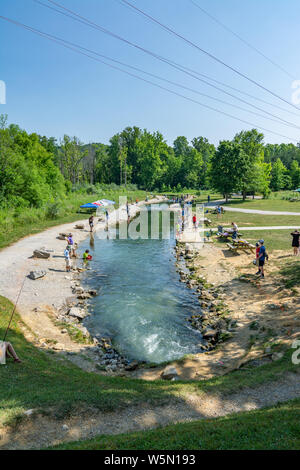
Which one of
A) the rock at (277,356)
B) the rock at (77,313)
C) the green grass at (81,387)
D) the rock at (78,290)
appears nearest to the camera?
the green grass at (81,387)

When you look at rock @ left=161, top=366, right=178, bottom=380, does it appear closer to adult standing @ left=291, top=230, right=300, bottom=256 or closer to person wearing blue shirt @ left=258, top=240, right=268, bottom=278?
person wearing blue shirt @ left=258, top=240, right=268, bottom=278

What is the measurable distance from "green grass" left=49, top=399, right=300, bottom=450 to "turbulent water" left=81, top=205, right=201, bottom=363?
527cm

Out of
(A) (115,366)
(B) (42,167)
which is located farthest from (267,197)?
(A) (115,366)

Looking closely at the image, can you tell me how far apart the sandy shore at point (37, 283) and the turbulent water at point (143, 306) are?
1.76 m

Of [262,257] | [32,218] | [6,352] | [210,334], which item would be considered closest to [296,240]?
[262,257]

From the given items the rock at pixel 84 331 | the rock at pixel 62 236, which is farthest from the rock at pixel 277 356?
the rock at pixel 62 236

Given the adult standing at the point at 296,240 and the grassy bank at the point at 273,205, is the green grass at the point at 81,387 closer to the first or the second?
the adult standing at the point at 296,240

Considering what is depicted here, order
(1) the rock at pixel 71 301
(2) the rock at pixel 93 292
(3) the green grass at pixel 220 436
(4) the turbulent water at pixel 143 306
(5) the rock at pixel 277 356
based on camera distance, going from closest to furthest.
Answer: (3) the green grass at pixel 220 436
(5) the rock at pixel 277 356
(4) the turbulent water at pixel 143 306
(1) the rock at pixel 71 301
(2) the rock at pixel 93 292

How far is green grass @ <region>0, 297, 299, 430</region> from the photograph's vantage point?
238 inches

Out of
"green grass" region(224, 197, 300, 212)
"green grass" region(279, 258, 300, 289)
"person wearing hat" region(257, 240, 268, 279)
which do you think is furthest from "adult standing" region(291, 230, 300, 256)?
"green grass" region(224, 197, 300, 212)

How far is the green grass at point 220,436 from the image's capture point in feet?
14.4

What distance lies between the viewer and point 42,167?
160 ft

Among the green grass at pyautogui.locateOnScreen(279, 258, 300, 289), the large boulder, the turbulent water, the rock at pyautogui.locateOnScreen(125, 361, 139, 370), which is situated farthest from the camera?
the large boulder
